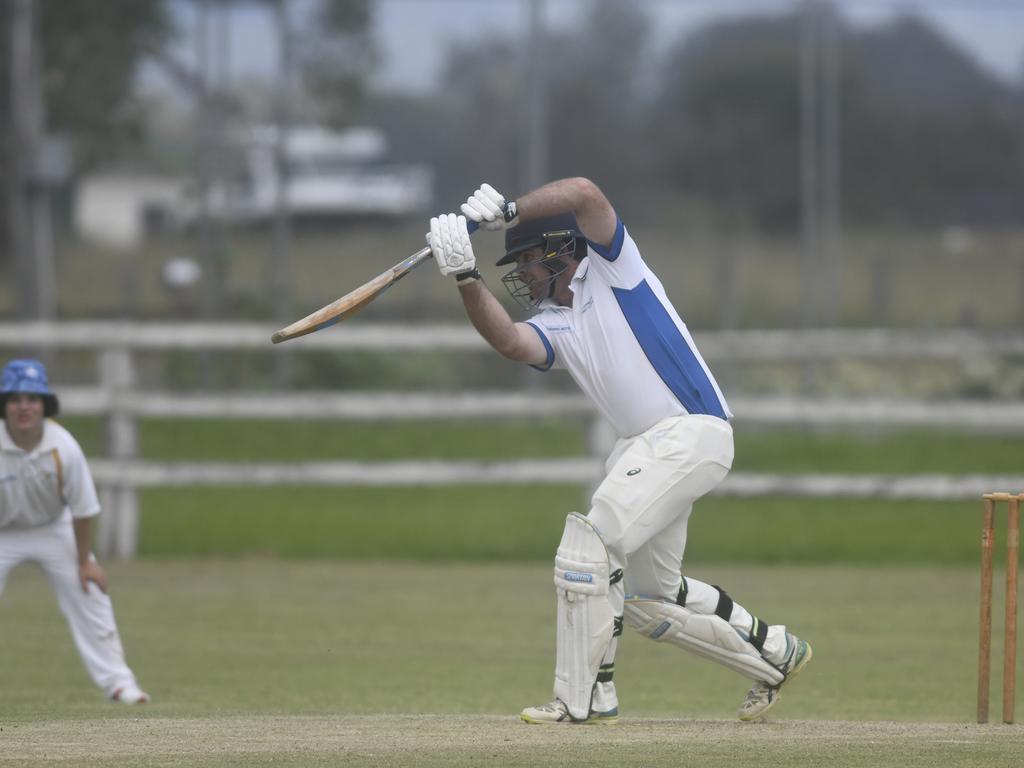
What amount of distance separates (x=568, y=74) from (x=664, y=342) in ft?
58.1

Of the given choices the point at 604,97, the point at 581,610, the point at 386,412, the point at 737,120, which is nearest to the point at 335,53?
the point at 604,97

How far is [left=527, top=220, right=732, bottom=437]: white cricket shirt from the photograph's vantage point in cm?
646

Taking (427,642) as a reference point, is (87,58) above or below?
above

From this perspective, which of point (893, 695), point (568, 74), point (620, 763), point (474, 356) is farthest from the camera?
point (568, 74)

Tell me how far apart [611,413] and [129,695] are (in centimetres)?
303

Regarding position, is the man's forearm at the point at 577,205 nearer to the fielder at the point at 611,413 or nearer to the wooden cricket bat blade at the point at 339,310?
the fielder at the point at 611,413

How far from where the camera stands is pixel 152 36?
21188mm

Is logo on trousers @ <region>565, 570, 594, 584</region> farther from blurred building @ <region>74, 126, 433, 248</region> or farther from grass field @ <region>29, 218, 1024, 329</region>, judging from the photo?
blurred building @ <region>74, 126, 433, 248</region>

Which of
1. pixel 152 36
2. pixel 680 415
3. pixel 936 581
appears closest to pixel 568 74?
pixel 152 36

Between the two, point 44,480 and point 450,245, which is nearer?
point 450,245

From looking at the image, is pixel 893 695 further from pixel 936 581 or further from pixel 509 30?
pixel 509 30

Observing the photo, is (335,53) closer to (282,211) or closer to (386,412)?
(282,211)

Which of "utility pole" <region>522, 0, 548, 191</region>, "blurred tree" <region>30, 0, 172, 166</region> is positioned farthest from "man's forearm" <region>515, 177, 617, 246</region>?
"blurred tree" <region>30, 0, 172, 166</region>

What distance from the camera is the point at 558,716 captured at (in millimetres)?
6406
